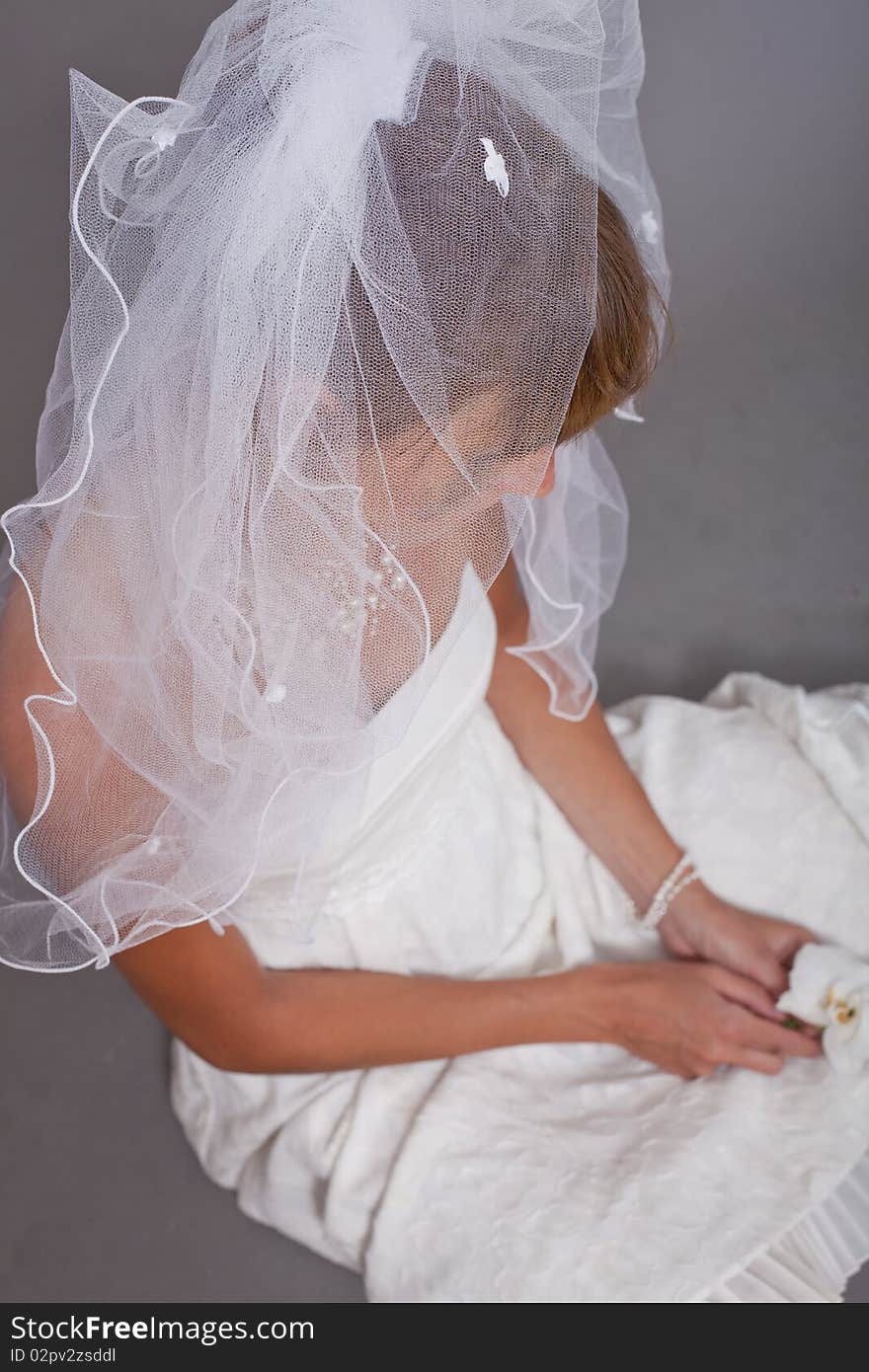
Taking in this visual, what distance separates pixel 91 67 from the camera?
80.2 inches

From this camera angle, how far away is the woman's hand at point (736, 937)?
56.2 inches

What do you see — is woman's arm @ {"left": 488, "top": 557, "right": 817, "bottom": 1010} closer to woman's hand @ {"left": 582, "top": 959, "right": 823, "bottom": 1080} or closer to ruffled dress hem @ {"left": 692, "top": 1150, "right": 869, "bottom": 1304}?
woman's hand @ {"left": 582, "top": 959, "right": 823, "bottom": 1080}

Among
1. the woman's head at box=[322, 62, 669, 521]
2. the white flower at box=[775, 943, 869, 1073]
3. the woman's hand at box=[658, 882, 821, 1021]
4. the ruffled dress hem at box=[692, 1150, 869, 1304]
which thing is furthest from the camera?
the woman's hand at box=[658, 882, 821, 1021]

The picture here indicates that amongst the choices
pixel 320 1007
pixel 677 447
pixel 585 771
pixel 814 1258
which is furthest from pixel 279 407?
pixel 677 447

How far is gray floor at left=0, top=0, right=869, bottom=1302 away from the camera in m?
1.53

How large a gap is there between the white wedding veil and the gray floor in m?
0.61

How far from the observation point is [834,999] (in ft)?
4.36

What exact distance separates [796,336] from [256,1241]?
5.39 feet

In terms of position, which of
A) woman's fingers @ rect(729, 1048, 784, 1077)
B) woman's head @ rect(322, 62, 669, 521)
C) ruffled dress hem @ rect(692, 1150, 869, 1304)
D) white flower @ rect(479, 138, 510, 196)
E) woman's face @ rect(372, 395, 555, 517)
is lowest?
ruffled dress hem @ rect(692, 1150, 869, 1304)

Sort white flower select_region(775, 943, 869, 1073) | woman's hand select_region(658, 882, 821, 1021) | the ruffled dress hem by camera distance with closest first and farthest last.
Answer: the ruffled dress hem, white flower select_region(775, 943, 869, 1073), woman's hand select_region(658, 882, 821, 1021)

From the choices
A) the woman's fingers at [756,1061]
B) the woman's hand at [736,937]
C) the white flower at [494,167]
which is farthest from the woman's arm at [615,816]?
the white flower at [494,167]

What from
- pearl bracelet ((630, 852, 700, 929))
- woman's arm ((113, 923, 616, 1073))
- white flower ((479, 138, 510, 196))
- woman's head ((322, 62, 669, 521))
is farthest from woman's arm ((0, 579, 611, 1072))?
white flower ((479, 138, 510, 196))

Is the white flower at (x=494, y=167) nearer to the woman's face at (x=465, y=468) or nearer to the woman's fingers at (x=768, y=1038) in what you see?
the woman's face at (x=465, y=468)

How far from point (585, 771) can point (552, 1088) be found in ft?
1.11
